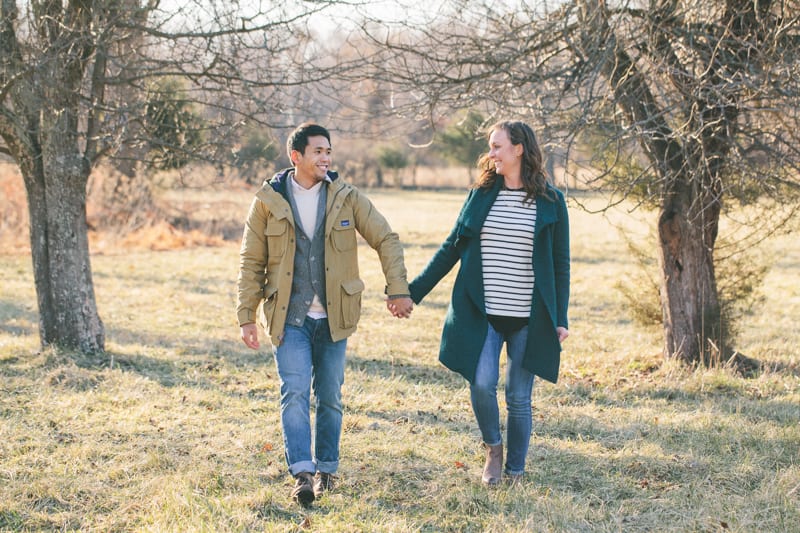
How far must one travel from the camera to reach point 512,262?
4.28 meters

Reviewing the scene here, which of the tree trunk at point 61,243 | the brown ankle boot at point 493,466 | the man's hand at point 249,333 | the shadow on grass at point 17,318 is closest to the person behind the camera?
the man's hand at point 249,333

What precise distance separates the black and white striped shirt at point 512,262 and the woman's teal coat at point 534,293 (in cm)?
5

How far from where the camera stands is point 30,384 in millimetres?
6676

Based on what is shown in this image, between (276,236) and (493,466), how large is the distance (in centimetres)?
171

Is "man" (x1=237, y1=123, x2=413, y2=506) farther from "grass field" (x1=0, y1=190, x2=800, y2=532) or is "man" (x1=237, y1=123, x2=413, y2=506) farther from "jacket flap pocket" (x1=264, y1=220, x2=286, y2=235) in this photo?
"grass field" (x1=0, y1=190, x2=800, y2=532)

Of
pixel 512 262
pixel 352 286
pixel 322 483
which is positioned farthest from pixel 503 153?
pixel 322 483

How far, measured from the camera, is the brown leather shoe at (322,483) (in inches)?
170

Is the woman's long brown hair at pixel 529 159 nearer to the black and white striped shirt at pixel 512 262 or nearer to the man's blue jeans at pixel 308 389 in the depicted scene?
the black and white striped shirt at pixel 512 262

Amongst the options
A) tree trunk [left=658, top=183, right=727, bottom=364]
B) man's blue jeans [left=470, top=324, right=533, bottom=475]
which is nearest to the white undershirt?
man's blue jeans [left=470, top=324, right=533, bottom=475]

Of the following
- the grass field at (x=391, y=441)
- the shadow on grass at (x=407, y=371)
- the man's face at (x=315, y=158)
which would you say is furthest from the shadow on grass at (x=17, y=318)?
the man's face at (x=315, y=158)

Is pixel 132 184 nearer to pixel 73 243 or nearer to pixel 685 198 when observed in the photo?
pixel 73 243

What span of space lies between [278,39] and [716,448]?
4.66 metres

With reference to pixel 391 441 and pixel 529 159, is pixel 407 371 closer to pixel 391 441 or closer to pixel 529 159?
pixel 391 441

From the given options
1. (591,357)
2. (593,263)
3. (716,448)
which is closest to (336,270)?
(716,448)
